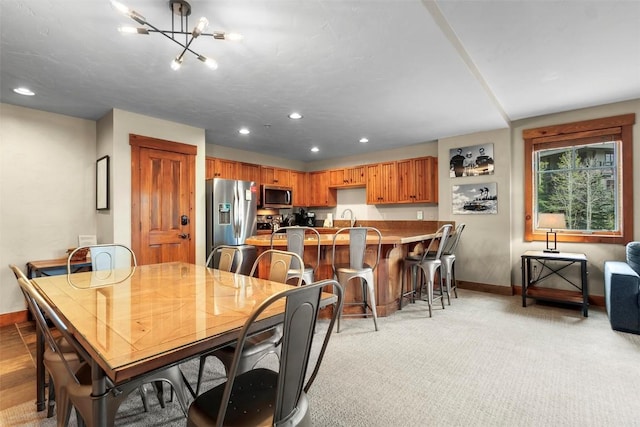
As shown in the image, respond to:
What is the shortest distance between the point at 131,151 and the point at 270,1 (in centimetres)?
276

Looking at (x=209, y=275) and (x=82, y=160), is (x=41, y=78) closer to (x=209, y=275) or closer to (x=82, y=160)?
(x=82, y=160)

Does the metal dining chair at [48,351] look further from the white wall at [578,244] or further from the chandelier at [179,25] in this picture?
the white wall at [578,244]

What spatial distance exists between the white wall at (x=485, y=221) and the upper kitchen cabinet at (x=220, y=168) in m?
3.61

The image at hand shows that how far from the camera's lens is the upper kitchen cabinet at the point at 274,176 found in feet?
20.0

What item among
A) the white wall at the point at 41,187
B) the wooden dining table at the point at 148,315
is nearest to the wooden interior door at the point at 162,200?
the white wall at the point at 41,187

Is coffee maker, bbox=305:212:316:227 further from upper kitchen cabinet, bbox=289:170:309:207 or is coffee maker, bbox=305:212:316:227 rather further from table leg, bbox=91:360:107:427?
table leg, bbox=91:360:107:427

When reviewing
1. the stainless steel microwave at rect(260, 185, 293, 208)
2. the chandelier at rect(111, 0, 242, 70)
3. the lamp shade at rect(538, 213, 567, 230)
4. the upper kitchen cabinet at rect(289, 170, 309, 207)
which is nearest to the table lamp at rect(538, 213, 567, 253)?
the lamp shade at rect(538, 213, 567, 230)

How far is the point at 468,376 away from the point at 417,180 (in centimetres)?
368

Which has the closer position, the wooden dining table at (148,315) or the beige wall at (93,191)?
the wooden dining table at (148,315)

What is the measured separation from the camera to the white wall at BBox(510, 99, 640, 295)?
367 cm

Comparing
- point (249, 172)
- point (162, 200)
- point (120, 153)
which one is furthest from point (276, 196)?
point (120, 153)

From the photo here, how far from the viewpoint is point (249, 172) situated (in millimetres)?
5848

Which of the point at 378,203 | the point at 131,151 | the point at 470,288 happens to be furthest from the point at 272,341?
the point at 378,203

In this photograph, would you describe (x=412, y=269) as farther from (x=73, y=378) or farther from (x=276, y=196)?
(x=73, y=378)
